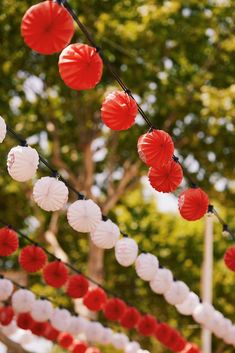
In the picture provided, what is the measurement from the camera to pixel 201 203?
301 inches

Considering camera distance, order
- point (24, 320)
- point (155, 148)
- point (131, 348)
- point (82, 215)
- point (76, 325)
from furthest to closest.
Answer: point (131, 348) → point (76, 325) → point (24, 320) → point (82, 215) → point (155, 148)

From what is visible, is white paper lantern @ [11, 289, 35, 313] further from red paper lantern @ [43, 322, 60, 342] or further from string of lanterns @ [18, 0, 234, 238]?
string of lanterns @ [18, 0, 234, 238]

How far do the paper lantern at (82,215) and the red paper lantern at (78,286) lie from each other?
3226mm

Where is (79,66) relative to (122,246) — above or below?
above

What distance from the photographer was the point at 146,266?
372 inches

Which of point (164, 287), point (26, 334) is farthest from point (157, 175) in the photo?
point (26, 334)

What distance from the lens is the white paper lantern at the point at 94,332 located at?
11.7m

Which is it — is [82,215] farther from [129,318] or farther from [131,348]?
[131,348]

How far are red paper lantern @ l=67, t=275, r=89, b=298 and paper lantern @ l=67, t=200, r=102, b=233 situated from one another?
127 inches

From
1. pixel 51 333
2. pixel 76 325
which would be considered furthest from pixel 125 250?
pixel 51 333

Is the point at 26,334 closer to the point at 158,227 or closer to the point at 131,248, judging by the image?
the point at 131,248

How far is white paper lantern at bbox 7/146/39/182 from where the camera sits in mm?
6426

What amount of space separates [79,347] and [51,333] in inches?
27.9

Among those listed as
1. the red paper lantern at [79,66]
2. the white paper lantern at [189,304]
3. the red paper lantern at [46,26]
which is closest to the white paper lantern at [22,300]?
the white paper lantern at [189,304]
